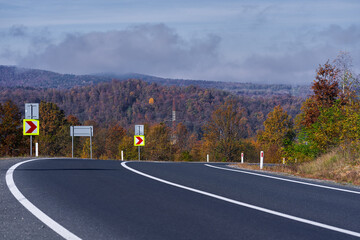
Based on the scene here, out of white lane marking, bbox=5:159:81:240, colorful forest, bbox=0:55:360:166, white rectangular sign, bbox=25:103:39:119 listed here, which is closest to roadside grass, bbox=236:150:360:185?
colorful forest, bbox=0:55:360:166

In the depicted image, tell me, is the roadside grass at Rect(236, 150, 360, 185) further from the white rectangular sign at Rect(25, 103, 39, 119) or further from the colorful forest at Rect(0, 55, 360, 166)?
the white rectangular sign at Rect(25, 103, 39, 119)

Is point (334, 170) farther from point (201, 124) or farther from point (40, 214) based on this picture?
point (201, 124)

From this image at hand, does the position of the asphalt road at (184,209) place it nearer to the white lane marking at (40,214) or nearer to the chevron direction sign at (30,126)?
the white lane marking at (40,214)

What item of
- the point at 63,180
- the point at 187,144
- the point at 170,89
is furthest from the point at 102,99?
the point at 63,180

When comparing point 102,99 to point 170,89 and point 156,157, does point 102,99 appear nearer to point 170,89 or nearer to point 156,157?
point 170,89

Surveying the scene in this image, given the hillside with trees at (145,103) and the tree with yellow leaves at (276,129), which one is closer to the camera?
the tree with yellow leaves at (276,129)

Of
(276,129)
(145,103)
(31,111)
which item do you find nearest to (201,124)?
(276,129)

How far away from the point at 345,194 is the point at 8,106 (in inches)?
2451

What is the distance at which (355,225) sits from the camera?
255 inches

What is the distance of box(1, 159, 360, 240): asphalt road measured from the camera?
5988 mm

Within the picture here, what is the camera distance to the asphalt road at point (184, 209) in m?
5.99

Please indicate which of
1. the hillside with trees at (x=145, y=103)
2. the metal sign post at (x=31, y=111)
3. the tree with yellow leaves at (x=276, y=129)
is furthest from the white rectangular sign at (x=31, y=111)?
the hillside with trees at (x=145, y=103)

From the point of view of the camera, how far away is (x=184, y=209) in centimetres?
749

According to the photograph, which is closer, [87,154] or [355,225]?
[355,225]
